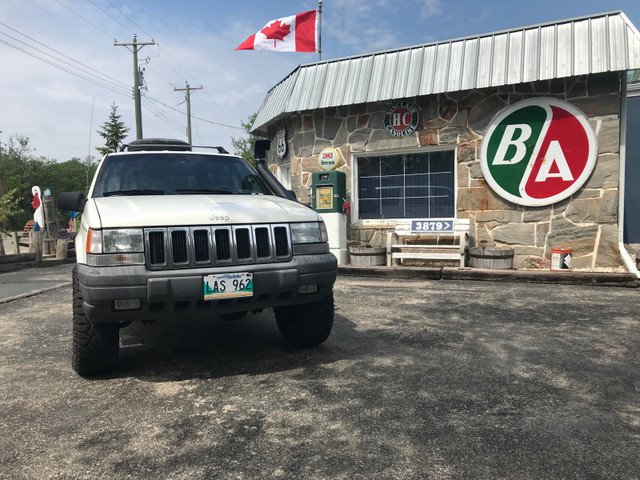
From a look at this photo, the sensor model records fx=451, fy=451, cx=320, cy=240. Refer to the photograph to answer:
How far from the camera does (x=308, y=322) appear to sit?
12.8 feet

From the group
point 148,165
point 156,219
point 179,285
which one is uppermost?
point 148,165

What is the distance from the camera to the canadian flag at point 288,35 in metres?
12.4

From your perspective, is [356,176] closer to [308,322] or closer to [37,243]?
[308,322]

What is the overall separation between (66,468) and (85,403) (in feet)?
2.75

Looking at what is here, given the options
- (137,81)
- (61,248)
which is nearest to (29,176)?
(137,81)

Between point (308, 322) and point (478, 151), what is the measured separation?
248 inches

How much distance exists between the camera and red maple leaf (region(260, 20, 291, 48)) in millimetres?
12414

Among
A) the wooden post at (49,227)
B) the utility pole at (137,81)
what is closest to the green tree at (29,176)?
the utility pole at (137,81)

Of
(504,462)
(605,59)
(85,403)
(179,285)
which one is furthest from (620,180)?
(85,403)

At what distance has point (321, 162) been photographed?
10.1 meters

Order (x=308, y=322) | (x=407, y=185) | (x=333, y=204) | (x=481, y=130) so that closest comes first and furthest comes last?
(x=308, y=322), (x=481, y=130), (x=333, y=204), (x=407, y=185)

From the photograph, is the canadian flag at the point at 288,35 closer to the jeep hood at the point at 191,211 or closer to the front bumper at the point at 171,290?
the jeep hood at the point at 191,211

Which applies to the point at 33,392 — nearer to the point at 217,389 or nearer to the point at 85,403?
the point at 85,403

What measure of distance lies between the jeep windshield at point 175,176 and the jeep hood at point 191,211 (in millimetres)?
261
